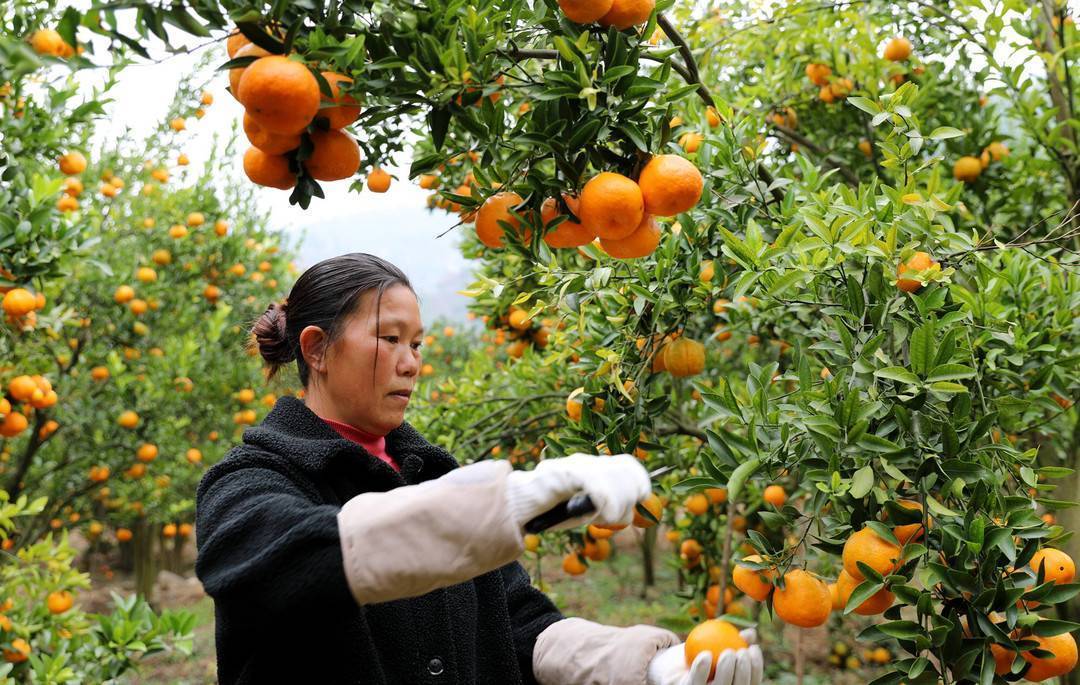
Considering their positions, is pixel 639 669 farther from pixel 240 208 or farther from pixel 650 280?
pixel 240 208

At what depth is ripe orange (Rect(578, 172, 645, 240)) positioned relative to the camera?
1465mm

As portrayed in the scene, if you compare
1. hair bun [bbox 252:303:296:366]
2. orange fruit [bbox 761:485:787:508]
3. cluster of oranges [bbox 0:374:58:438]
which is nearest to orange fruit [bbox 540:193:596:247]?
hair bun [bbox 252:303:296:366]

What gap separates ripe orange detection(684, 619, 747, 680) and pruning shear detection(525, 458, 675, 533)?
44cm

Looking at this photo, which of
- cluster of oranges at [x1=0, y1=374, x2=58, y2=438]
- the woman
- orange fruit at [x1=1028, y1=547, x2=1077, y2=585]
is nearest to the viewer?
the woman

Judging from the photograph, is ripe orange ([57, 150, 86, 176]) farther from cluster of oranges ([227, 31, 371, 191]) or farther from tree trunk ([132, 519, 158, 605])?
tree trunk ([132, 519, 158, 605])

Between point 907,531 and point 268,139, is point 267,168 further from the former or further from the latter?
point 907,531

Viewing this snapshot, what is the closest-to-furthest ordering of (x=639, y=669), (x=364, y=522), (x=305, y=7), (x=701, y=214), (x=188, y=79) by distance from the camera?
1. (x=364, y=522)
2. (x=305, y=7)
3. (x=639, y=669)
4. (x=701, y=214)
5. (x=188, y=79)

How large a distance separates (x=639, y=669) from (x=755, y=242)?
885mm

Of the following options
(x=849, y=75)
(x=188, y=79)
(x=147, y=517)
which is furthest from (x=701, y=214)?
(x=147, y=517)

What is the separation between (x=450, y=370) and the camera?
327 inches

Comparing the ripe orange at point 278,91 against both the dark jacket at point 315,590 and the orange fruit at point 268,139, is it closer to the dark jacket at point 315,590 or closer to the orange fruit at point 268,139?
the orange fruit at point 268,139

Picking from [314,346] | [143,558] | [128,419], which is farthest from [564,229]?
[143,558]

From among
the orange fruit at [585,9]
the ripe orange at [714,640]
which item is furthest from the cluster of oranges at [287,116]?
the ripe orange at [714,640]

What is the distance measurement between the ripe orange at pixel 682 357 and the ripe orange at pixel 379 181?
0.88 metres
